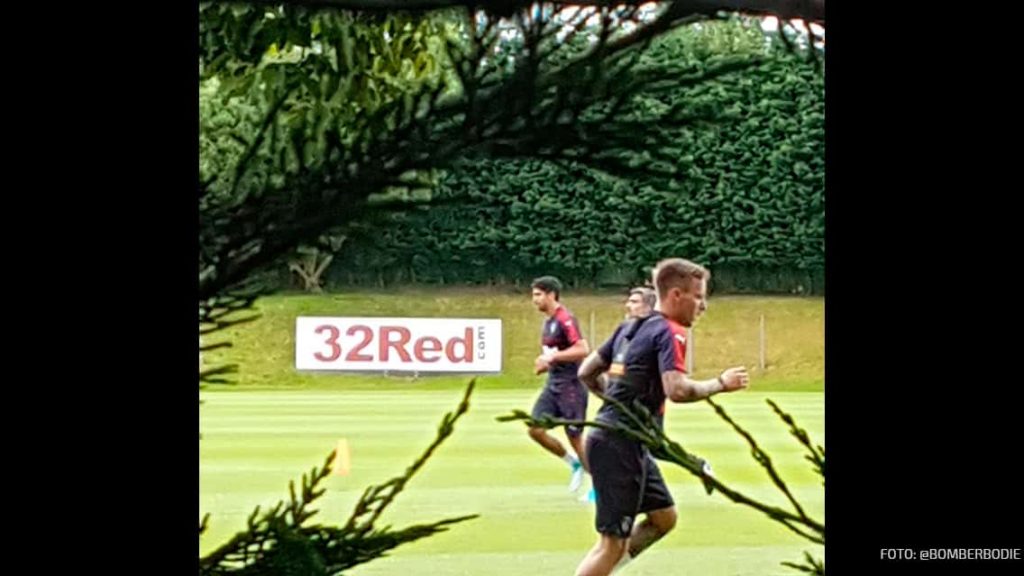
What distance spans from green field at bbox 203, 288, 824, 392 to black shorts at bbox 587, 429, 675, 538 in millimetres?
169

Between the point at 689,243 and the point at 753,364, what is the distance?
25 centimetres

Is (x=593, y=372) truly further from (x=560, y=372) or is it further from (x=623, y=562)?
(x=623, y=562)

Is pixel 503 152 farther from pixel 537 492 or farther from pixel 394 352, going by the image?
pixel 537 492

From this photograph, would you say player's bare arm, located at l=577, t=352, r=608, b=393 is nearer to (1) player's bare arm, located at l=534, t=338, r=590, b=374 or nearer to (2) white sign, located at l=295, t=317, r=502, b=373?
(1) player's bare arm, located at l=534, t=338, r=590, b=374

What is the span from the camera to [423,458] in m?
2.14

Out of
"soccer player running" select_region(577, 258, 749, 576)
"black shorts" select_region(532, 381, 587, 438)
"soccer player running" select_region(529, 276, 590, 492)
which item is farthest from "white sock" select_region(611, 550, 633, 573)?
"black shorts" select_region(532, 381, 587, 438)

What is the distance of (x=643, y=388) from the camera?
2.23 m

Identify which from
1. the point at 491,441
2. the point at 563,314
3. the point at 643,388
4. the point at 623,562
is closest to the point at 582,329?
the point at 563,314

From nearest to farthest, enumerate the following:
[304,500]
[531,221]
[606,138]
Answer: [606,138], [304,500], [531,221]

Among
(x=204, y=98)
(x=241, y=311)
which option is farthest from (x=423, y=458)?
(x=204, y=98)

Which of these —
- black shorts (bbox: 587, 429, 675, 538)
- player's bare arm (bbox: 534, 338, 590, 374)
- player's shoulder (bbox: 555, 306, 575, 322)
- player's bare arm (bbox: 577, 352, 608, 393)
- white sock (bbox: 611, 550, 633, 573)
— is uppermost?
player's shoulder (bbox: 555, 306, 575, 322)

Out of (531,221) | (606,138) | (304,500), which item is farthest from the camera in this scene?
(531,221)

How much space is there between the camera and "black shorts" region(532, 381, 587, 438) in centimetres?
214

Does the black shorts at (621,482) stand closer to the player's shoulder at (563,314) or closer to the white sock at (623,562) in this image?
the white sock at (623,562)
